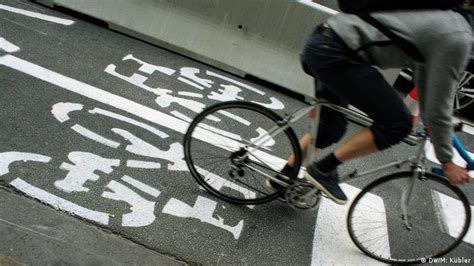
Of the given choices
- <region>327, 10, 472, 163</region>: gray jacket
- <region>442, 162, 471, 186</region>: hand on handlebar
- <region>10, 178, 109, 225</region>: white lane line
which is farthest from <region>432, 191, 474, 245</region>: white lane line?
<region>10, 178, 109, 225</region>: white lane line

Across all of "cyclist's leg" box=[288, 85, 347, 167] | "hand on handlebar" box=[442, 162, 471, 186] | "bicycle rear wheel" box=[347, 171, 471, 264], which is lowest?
"bicycle rear wheel" box=[347, 171, 471, 264]

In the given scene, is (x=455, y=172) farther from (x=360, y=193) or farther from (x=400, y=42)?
(x=400, y=42)

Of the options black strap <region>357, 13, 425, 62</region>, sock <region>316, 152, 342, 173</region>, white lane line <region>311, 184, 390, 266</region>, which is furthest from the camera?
white lane line <region>311, 184, 390, 266</region>

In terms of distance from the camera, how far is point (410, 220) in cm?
353

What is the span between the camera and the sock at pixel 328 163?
314 cm

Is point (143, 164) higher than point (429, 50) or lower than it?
lower

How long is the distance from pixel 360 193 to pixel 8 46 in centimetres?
410

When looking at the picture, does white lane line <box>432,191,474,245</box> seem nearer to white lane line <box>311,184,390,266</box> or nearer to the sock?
white lane line <box>311,184,390,266</box>

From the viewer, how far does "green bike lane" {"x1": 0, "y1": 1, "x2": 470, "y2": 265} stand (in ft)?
10.7

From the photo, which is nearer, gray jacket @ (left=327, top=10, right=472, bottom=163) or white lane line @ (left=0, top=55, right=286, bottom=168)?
gray jacket @ (left=327, top=10, right=472, bottom=163)

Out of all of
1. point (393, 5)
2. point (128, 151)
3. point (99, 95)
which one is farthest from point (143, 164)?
point (393, 5)

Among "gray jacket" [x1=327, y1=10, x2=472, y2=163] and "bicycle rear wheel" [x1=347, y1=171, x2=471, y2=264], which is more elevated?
"gray jacket" [x1=327, y1=10, x2=472, y2=163]

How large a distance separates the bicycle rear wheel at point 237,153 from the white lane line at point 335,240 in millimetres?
504

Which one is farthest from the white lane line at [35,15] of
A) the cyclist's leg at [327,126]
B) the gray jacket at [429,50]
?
the gray jacket at [429,50]
